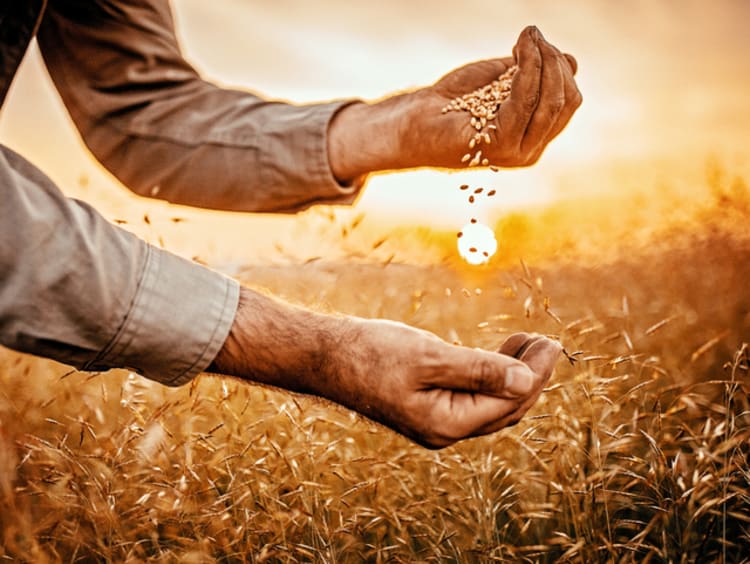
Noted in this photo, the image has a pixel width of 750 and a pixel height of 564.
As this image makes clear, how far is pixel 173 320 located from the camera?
107 centimetres

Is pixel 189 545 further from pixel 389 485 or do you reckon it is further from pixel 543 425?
pixel 543 425

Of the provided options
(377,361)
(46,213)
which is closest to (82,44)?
(46,213)

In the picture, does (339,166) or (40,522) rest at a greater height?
(339,166)

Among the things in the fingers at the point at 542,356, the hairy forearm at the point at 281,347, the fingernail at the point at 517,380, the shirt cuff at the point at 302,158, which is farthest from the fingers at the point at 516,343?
the shirt cuff at the point at 302,158

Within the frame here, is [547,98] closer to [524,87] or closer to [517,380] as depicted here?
[524,87]

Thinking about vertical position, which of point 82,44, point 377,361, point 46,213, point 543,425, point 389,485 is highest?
point 82,44

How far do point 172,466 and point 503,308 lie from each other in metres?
0.93

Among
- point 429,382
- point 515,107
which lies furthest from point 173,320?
point 515,107

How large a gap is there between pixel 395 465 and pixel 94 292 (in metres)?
0.75

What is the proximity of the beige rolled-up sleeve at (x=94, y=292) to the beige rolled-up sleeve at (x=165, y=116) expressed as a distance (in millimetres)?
523

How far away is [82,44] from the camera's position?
1.61m

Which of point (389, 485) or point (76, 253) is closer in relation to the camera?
point (76, 253)

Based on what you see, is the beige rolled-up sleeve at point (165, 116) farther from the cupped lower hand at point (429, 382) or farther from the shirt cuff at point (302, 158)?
the cupped lower hand at point (429, 382)

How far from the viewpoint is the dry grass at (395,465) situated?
1539mm
